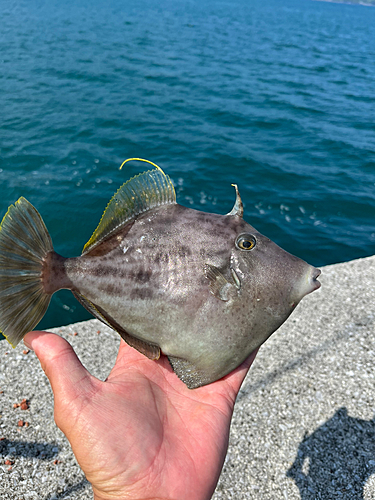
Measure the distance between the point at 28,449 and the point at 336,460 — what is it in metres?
2.91

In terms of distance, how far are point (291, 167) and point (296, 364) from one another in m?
7.93

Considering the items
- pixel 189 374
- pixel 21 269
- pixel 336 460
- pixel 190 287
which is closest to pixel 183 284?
pixel 190 287

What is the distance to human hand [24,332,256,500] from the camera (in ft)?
7.14

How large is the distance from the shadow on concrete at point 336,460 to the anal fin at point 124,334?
7.13 ft

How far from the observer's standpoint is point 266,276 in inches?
96.2

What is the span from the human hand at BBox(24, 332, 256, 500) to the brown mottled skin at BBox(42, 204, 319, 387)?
1.14ft

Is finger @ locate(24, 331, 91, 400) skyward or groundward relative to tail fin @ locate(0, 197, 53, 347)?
groundward

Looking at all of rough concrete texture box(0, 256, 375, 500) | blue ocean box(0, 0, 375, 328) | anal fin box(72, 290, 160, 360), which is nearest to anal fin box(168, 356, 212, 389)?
anal fin box(72, 290, 160, 360)

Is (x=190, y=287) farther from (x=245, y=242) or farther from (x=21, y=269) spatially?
(x=21, y=269)

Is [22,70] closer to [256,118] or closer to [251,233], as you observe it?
[256,118]

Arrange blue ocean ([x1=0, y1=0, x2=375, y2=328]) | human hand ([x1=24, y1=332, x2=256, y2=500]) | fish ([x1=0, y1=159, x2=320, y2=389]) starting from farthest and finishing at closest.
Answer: blue ocean ([x1=0, y1=0, x2=375, y2=328])
fish ([x1=0, y1=159, x2=320, y2=389])
human hand ([x1=24, y1=332, x2=256, y2=500])

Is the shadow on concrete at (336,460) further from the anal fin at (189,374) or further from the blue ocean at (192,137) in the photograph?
the blue ocean at (192,137)

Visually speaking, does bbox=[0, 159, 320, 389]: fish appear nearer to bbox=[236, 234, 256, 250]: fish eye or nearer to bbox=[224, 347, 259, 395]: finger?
bbox=[236, 234, 256, 250]: fish eye

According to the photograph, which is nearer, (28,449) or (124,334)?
(124,334)
